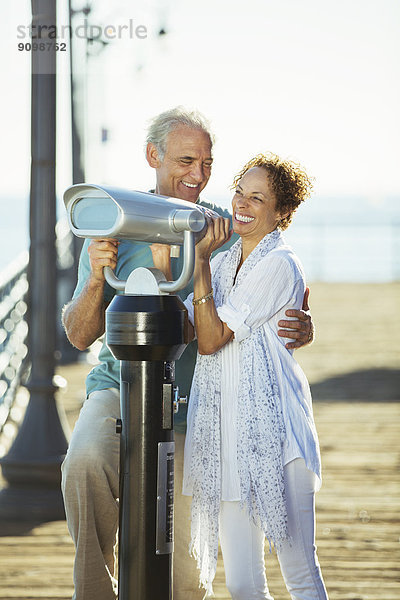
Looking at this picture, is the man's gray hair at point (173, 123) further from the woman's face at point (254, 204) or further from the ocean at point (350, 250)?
the ocean at point (350, 250)

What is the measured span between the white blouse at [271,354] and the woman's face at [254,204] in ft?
0.28

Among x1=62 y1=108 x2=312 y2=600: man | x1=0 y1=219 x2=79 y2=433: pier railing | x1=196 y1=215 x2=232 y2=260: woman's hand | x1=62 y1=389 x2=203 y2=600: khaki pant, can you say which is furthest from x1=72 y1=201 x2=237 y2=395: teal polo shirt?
x1=0 y1=219 x2=79 y2=433: pier railing

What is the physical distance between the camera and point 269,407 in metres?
2.56

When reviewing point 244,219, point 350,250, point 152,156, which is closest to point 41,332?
point 152,156

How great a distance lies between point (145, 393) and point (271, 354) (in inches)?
18.8

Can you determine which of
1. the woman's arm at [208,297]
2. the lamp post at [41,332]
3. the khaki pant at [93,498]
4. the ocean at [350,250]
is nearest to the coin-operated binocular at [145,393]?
the woman's arm at [208,297]

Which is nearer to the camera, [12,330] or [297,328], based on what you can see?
[297,328]

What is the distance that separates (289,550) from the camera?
2.54m

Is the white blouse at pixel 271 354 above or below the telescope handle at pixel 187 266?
below

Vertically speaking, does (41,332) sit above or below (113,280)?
below

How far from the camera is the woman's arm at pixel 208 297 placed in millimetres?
2416

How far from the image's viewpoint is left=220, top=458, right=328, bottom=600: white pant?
8.27 feet

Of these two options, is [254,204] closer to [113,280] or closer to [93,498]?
[113,280]

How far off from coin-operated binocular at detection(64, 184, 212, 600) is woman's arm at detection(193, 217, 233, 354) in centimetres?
11
